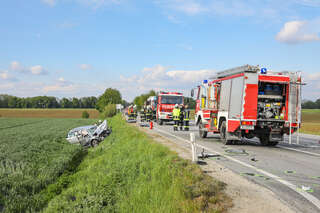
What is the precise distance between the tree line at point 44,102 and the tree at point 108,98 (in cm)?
2699

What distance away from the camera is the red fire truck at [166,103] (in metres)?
26.9

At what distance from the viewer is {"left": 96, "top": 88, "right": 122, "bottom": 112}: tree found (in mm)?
112325

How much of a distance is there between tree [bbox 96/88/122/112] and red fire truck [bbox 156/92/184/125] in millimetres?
85083

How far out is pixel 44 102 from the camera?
14400 centimetres

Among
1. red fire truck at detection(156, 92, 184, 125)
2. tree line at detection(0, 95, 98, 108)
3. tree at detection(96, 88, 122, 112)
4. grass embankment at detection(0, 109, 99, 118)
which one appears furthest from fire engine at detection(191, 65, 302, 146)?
tree line at detection(0, 95, 98, 108)

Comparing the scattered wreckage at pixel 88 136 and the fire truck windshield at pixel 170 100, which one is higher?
the fire truck windshield at pixel 170 100

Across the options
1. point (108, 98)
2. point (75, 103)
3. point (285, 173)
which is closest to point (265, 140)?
Result: point (285, 173)

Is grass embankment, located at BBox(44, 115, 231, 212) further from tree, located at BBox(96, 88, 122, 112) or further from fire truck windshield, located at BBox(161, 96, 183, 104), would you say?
tree, located at BBox(96, 88, 122, 112)

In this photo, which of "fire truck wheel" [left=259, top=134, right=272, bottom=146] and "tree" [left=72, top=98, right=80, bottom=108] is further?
"tree" [left=72, top=98, right=80, bottom=108]

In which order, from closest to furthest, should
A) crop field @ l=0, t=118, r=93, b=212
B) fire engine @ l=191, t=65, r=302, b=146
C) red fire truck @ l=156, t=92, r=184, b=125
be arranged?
crop field @ l=0, t=118, r=93, b=212, fire engine @ l=191, t=65, r=302, b=146, red fire truck @ l=156, t=92, r=184, b=125

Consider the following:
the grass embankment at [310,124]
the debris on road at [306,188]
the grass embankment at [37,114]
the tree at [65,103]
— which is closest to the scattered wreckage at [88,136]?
the grass embankment at [310,124]

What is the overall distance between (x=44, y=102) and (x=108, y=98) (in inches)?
1841

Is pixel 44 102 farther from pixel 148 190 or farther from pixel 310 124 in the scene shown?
pixel 148 190

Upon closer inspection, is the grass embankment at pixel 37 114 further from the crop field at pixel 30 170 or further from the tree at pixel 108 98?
the crop field at pixel 30 170
